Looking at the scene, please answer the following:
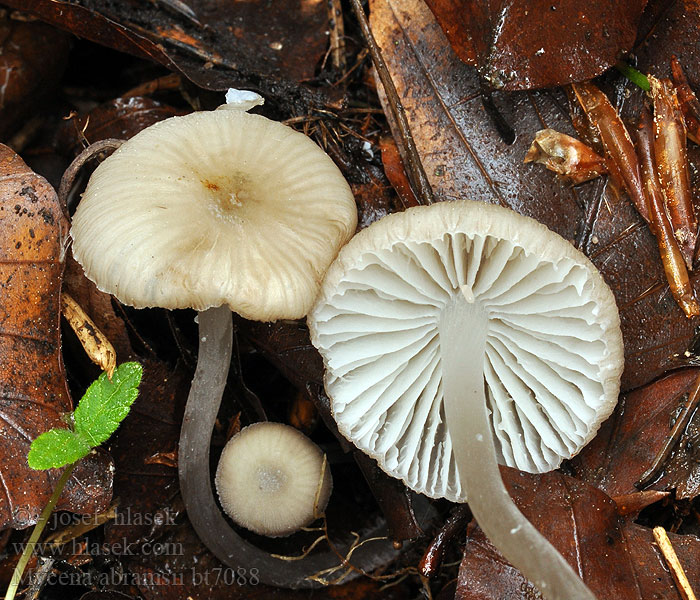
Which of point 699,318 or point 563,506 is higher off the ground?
point 699,318

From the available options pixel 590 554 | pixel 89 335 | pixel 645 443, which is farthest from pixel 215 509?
pixel 645 443

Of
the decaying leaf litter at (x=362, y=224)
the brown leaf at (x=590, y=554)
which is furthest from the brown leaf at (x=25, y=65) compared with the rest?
the brown leaf at (x=590, y=554)

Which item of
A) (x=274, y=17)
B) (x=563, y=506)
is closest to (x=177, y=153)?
(x=274, y=17)

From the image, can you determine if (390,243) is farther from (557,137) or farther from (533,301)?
(557,137)

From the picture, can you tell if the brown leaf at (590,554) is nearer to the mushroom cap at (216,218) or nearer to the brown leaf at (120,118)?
the mushroom cap at (216,218)

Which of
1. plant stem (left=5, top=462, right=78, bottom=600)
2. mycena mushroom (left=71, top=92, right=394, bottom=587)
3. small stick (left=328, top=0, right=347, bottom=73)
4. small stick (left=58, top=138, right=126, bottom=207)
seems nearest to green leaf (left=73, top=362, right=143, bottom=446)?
plant stem (left=5, top=462, right=78, bottom=600)

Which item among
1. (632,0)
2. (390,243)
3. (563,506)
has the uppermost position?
(632,0)
